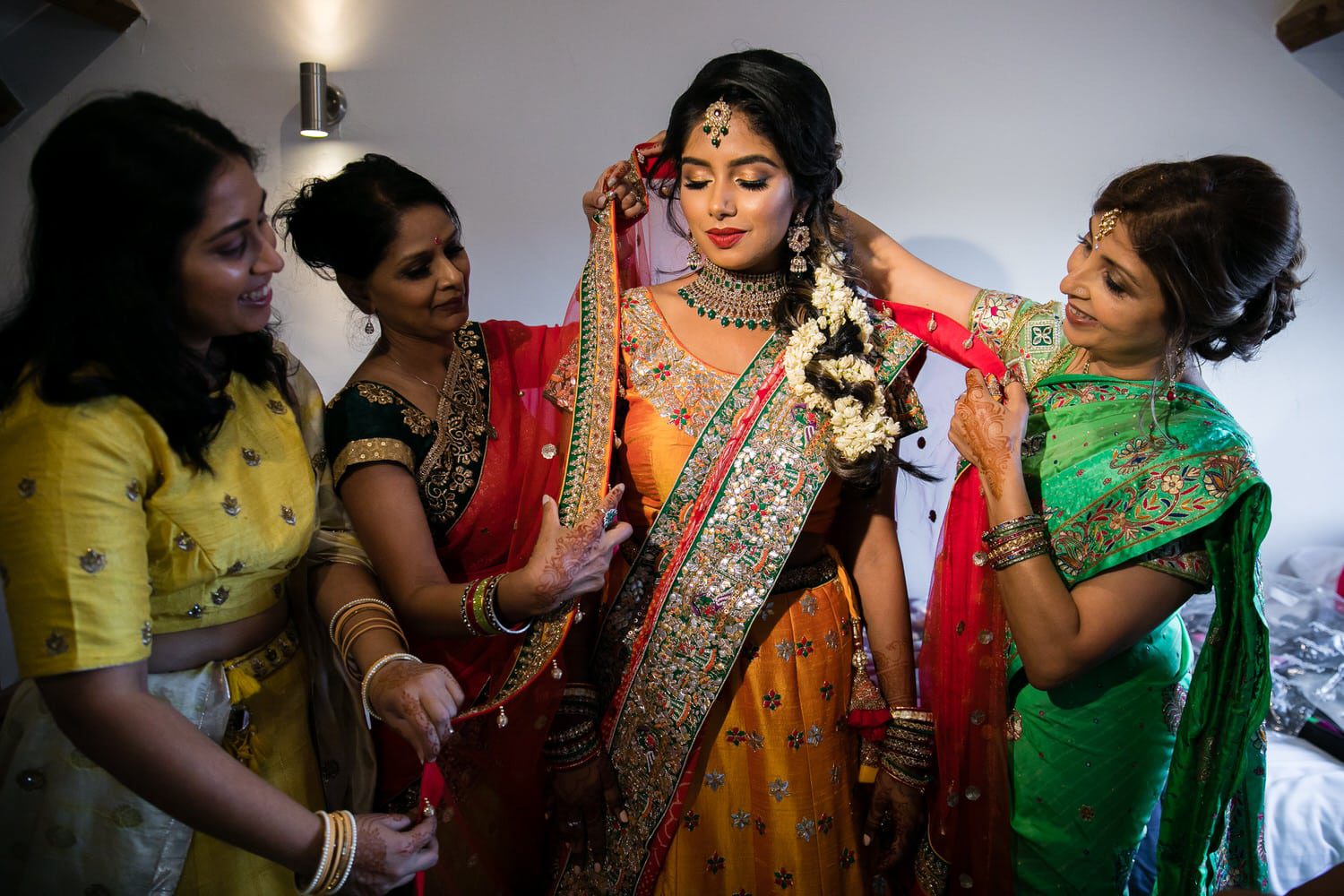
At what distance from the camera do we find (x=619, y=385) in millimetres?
1580

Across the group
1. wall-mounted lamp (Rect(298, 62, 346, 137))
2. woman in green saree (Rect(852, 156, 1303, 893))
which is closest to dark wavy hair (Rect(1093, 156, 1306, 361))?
woman in green saree (Rect(852, 156, 1303, 893))

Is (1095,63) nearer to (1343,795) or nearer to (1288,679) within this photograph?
(1288,679)

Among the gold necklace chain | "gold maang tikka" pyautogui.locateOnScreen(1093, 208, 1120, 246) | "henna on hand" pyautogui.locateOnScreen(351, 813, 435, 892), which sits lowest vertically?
"henna on hand" pyautogui.locateOnScreen(351, 813, 435, 892)

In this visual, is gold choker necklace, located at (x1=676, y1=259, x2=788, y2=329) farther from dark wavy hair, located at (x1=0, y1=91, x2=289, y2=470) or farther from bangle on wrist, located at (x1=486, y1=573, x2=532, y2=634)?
dark wavy hair, located at (x1=0, y1=91, x2=289, y2=470)

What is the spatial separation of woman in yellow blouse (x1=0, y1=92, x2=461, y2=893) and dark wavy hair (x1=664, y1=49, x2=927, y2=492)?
2.31ft

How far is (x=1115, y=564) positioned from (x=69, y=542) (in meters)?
1.41

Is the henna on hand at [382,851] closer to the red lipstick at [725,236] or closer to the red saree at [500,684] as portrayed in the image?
the red saree at [500,684]

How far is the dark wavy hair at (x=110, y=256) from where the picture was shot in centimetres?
104

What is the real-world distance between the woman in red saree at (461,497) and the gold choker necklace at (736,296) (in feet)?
0.79

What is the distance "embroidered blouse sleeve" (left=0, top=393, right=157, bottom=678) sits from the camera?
3.21 ft

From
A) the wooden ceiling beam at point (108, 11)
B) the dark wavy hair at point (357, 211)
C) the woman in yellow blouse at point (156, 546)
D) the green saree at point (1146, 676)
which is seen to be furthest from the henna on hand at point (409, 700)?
the wooden ceiling beam at point (108, 11)

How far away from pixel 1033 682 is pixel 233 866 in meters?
1.22

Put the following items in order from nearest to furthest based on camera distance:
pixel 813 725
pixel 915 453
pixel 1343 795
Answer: pixel 813 725 < pixel 915 453 < pixel 1343 795

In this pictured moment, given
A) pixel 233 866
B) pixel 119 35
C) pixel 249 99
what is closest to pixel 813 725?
pixel 233 866
